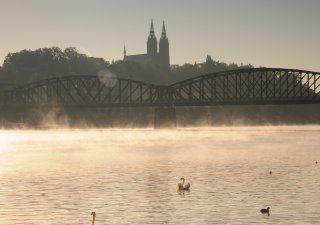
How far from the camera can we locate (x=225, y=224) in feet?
123

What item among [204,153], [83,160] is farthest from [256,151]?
[83,160]

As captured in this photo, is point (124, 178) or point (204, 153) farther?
point (204, 153)

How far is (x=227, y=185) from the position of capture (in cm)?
5544

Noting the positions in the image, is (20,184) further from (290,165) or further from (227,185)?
(290,165)

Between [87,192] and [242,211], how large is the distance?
1343 centimetres

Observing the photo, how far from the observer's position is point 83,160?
8744cm

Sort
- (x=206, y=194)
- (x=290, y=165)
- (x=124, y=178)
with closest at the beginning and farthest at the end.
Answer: (x=206, y=194) < (x=124, y=178) < (x=290, y=165)

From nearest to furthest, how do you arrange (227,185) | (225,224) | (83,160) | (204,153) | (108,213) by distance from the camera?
(225,224) → (108,213) → (227,185) → (83,160) → (204,153)

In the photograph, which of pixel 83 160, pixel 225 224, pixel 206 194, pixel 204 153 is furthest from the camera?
pixel 204 153

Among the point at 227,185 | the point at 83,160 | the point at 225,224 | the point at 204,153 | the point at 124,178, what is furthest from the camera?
the point at 204,153

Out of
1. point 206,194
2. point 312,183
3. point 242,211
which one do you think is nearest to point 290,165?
point 312,183

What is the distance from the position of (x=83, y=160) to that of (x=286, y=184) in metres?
36.3

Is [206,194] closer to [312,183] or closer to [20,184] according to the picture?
[312,183]

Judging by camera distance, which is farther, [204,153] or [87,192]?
[204,153]
